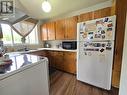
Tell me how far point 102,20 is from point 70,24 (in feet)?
4.22

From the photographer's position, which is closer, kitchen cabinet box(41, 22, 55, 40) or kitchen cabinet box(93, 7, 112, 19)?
kitchen cabinet box(93, 7, 112, 19)

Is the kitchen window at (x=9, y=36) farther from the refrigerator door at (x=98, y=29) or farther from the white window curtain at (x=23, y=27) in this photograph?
the refrigerator door at (x=98, y=29)

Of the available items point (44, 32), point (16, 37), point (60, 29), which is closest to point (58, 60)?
point (60, 29)

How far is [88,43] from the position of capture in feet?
6.92

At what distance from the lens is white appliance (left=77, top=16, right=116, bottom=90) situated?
1.80 m

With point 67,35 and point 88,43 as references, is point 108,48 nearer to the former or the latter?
point 88,43

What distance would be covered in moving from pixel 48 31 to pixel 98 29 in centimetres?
244

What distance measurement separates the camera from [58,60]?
130 inches

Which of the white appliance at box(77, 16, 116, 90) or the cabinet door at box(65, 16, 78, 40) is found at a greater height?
the cabinet door at box(65, 16, 78, 40)

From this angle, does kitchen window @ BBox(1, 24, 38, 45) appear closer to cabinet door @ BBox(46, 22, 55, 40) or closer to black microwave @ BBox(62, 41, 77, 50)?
cabinet door @ BBox(46, 22, 55, 40)

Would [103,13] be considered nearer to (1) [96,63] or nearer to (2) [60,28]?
(1) [96,63]

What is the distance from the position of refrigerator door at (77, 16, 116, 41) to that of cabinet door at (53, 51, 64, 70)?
127 cm

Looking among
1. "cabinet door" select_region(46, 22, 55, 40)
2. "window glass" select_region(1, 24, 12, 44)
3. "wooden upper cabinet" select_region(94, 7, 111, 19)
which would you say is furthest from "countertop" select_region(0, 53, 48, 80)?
"cabinet door" select_region(46, 22, 55, 40)

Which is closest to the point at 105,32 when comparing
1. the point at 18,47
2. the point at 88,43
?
the point at 88,43
